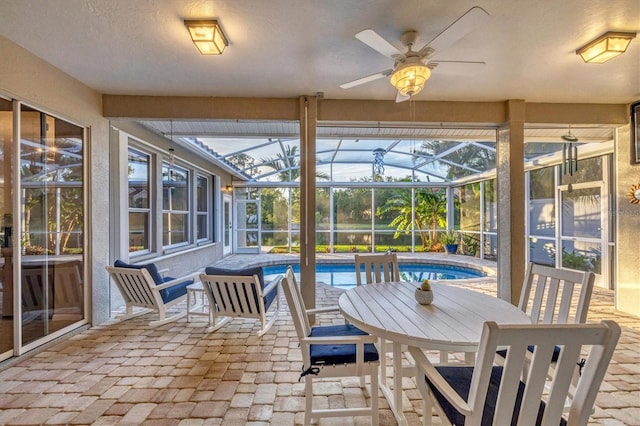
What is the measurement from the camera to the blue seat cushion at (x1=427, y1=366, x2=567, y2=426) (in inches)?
49.9

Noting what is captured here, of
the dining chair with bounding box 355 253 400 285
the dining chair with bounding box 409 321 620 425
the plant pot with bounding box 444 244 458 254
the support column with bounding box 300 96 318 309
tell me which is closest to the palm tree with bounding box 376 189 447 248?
the plant pot with bounding box 444 244 458 254

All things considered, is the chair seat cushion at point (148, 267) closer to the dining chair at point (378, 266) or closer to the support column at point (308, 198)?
the support column at point (308, 198)

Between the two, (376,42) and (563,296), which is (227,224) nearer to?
(376,42)

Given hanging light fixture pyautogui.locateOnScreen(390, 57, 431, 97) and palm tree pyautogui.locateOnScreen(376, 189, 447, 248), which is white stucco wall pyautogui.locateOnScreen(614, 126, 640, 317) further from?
palm tree pyautogui.locateOnScreen(376, 189, 447, 248)

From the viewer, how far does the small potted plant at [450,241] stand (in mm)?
9148

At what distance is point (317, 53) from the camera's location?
8.67 feet

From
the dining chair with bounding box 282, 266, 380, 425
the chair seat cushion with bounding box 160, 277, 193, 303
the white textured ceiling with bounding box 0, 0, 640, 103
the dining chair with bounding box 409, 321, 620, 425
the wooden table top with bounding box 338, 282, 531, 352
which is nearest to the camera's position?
the dining chair with bounding box 409, 321, 620, 425

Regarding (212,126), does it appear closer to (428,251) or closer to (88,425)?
(88,425)

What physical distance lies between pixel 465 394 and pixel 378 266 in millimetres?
1455

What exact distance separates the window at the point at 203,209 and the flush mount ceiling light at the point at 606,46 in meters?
7.13

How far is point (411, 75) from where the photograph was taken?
2.23m

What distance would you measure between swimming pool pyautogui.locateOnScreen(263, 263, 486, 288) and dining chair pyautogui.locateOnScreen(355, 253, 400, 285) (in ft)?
14.0

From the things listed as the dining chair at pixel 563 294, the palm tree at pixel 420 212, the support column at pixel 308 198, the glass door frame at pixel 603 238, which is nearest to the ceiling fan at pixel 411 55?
the support column at pixel 308 198

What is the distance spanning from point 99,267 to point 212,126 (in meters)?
2.37
